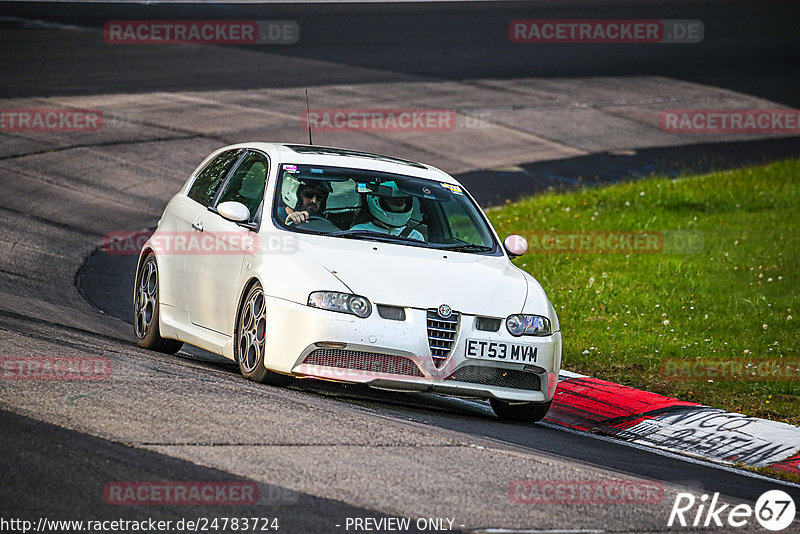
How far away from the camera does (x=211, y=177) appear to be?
10.2 metres

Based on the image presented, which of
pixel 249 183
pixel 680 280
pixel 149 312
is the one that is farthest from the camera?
pixel 680 280

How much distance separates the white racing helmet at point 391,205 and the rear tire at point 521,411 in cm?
154

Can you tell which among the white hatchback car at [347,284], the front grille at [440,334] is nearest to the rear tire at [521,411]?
the white hatchback car at [347,284]

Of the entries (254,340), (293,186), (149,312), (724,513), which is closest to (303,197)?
(293,186)

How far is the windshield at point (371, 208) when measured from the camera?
356 inches

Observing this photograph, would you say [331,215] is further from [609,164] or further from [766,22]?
[766,22]

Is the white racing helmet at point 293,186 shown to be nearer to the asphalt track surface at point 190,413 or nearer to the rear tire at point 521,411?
the asphalt track surface at point 190,413

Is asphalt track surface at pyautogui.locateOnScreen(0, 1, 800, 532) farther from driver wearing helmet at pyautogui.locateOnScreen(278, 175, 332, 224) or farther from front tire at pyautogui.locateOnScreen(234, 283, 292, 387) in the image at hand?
driver wearing helmet at pyautogui.locateOnScreen(278, 175, 332, 224)

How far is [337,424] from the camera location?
23.6 ft

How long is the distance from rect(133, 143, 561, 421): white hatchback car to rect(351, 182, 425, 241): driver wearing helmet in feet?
0.04

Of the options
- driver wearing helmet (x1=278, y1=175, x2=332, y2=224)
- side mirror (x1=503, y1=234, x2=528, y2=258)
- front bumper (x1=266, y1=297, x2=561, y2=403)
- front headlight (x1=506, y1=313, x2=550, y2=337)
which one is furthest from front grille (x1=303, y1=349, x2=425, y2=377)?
side mirror (x1=503, y1=234, x2=528, y2=258)

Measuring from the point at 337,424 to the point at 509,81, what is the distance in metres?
21.6

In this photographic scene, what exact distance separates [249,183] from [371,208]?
0.99 m

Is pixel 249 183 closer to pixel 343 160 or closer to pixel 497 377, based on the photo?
pixel 343 160
